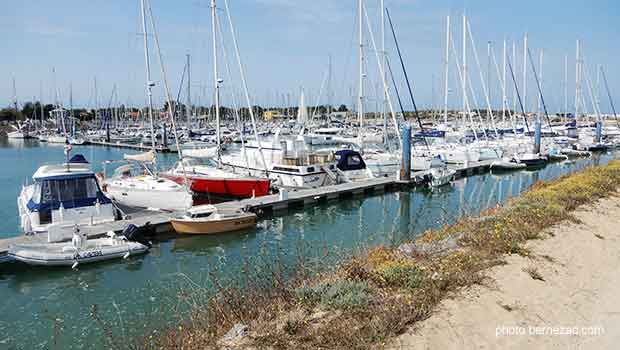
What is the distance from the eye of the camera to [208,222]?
60.3ft

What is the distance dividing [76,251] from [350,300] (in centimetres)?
1085

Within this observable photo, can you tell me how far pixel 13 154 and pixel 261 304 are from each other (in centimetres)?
6871

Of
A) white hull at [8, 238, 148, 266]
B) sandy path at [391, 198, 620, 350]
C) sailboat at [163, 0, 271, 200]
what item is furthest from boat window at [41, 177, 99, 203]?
sandy path at [391, 198, 620, 350]

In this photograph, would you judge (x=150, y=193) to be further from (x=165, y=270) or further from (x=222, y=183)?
(x=165, y=270)

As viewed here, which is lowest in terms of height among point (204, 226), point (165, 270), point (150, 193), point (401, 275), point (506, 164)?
point (165, 270)

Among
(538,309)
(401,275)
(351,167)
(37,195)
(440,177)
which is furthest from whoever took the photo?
(440,177)

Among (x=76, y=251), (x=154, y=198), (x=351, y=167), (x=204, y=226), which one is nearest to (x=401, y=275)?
(x=76, y=251)

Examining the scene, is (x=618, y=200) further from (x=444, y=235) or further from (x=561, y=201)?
(x=444, y=235)

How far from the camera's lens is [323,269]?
9.95m

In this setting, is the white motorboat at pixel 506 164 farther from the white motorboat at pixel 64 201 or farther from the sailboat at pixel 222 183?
the white motorboat at pixel 64 201

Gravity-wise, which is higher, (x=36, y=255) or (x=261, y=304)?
(x=261, y=304)

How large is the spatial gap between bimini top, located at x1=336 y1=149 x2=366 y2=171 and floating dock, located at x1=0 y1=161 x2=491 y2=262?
58.4 inches

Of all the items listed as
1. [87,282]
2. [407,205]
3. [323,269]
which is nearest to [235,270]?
[87,282]

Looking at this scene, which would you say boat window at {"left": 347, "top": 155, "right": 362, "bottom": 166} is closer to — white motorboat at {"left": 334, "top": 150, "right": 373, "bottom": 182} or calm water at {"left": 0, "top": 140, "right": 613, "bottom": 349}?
white motorboat at {"left": 334, "top": 150, "right": 373, "bottom": 182}
